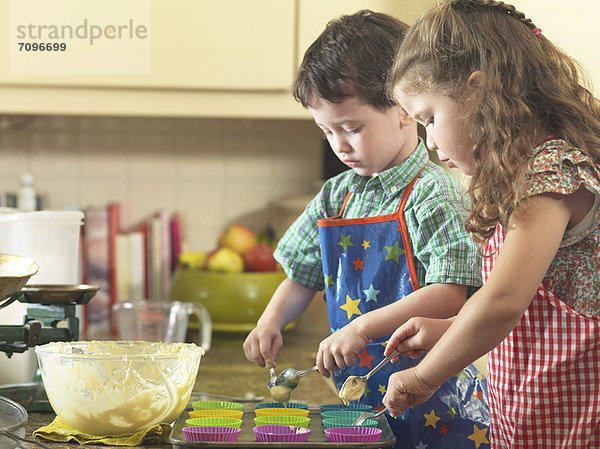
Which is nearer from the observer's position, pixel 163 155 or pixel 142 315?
pixel 142 315

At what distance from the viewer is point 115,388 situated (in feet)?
2.81

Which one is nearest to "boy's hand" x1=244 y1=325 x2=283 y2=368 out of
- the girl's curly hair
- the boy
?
the boy

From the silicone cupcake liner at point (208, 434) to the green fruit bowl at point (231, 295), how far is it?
984 mm

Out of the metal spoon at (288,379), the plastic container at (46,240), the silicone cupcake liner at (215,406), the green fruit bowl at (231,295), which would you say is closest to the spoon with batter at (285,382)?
the metal spoon at (288,379)

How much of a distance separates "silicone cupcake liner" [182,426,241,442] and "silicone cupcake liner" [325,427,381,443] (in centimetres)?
10

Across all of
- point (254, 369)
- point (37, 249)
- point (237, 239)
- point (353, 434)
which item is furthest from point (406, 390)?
point (237, 239)

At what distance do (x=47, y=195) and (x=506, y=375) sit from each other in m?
1.54

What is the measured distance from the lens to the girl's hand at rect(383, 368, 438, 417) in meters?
0.79

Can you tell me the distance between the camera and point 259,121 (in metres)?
2.13

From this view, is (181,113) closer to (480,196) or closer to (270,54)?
(270,54)

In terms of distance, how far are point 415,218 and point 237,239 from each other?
96 cm

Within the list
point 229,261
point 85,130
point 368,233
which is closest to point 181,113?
point 229,261

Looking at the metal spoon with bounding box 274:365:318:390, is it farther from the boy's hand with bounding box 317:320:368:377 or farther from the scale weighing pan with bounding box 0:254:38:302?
the scale weighing pan with bounding box 0:254:38:302

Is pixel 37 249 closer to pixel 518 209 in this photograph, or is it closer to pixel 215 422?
pixel 215 422
